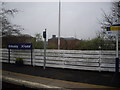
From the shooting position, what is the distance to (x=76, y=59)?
8.02 m

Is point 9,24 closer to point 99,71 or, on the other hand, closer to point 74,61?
point 74,61

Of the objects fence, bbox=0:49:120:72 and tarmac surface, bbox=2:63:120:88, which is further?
fence, bbox=0:49:120:72

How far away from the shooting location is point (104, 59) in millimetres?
7398

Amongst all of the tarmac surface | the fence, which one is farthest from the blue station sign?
the tarmac surface

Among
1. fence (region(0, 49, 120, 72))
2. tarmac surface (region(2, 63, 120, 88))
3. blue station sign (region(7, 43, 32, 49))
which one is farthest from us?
blue station sign (region(7, 43, 32, 49))

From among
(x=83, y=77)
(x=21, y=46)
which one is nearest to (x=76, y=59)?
(x=83, y=77)

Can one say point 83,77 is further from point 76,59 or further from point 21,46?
point 21,46

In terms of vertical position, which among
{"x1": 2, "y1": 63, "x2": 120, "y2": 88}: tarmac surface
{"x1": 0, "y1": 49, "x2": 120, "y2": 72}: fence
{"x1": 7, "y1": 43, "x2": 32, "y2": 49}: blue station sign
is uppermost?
{"x1": 7, "y1": 43, "x2": 32, "y2": 49}: blue station sign

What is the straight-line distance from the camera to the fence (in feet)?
24.1

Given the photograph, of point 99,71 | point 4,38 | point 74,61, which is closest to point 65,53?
point 74,61

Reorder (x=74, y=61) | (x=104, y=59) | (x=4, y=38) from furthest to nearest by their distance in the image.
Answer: (x=4, y=38), (x=74, y=61), (x=104, y=59)

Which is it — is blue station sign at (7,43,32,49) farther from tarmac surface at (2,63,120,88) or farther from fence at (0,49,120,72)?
tarmac surface at (2,63,120,88)

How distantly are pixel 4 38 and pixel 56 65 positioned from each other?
39.5 feet

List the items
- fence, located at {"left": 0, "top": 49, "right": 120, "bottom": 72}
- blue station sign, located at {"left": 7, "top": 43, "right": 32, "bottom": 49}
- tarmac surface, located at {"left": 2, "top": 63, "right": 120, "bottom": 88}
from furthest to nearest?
blue station sign, located at {"left": 7, "top": 43, "right": 32, "bottom": 49}
fence, located at {"left": 0, "top": 49, "right": 120, "bottom": 72}
tarmac surface, located at {"left": 2, "top": 63, "right": 120, "bottom": 88}
